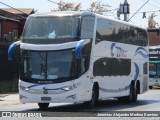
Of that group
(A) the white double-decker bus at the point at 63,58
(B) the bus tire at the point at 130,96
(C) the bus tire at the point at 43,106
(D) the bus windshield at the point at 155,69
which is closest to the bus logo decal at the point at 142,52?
(B) the bus tire at the point at 130,96

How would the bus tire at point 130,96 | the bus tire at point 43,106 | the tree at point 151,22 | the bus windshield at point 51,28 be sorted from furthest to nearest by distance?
the tree at point 151,22 → the bus tire at point 130,96 → the bus tire at point 43,106 → the bus windshield at point 51,28

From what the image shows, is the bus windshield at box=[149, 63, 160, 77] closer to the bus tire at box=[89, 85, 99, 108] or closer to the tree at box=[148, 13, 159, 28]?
the bus tire at box=[89, 85, 99, 108]

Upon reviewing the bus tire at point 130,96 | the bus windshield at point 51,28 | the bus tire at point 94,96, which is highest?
the bus windshield at point 51,28

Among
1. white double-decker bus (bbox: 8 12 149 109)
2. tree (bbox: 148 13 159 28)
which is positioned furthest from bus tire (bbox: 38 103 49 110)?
tree (bbox: 148 13 159 28)

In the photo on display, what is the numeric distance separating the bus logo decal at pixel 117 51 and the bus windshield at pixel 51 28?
391 cm

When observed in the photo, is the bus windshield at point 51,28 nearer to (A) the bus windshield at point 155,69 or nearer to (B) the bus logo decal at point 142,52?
(B) the bus logo decal at point 142,52

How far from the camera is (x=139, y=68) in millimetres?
28422

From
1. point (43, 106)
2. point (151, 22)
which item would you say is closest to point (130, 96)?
point (43, 106)

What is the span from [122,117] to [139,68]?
11.0m

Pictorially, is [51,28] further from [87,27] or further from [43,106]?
[43,106]

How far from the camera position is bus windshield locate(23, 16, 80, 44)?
65.8 feet

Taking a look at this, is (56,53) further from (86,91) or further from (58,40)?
(86,91)

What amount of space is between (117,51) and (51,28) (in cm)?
495

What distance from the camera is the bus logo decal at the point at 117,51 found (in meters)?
23.7
